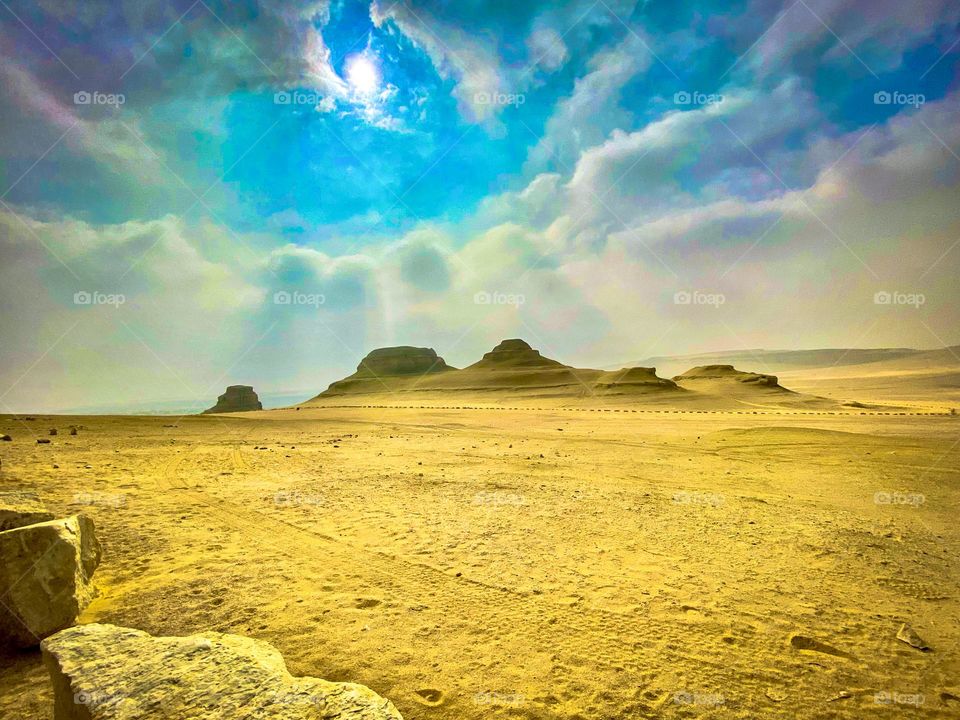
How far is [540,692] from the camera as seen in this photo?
11.6ft

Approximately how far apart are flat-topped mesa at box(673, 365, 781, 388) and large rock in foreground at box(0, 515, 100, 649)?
70774mm

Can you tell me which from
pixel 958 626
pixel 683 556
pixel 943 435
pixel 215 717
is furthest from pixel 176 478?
pixel 943 435

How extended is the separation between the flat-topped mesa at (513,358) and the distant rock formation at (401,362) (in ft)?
75.9

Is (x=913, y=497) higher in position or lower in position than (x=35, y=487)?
lower

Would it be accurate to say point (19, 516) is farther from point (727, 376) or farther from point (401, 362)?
point (401, 362)

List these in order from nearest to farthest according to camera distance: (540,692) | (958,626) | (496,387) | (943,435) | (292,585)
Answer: (540,692), (958,626), (292,585), (943,435), (496,387)

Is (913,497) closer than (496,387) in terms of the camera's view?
Yes

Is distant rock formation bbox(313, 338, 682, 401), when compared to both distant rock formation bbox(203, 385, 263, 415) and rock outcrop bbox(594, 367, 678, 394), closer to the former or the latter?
rock outcrop bbox(594, 367, 678, 394)

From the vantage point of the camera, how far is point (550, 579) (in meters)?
5.42

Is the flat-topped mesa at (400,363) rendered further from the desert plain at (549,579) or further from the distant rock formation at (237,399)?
the desert plain at (549,579)

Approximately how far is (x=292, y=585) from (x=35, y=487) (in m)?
7.58

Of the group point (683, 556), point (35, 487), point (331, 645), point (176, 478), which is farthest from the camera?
→ point (176, 478)

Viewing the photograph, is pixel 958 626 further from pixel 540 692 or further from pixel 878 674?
pixel 540 692

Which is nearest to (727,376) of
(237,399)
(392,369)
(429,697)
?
(429,697)
